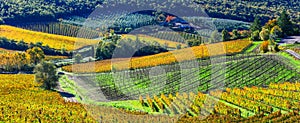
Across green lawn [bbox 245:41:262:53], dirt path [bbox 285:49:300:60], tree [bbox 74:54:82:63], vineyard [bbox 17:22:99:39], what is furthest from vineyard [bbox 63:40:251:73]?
vineyard [bbox 17:22:99:39]

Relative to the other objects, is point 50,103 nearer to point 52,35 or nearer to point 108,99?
point 108,99

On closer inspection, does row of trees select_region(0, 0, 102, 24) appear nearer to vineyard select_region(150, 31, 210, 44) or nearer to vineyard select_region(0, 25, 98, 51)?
vineyard select_region(0, 25, 98, 51)

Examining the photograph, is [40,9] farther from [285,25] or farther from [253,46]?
[253,46]

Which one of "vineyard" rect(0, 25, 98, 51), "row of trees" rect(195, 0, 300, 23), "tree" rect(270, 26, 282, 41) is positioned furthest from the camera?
"row of trees" rect(195, 0, 300, 23)

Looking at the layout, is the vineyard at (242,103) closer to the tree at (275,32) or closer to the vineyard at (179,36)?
the tree at (275,32)

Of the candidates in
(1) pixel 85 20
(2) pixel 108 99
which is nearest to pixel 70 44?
(1) pixel 85 20

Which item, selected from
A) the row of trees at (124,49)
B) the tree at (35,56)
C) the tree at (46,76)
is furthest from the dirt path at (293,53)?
the tree at (35,56)
